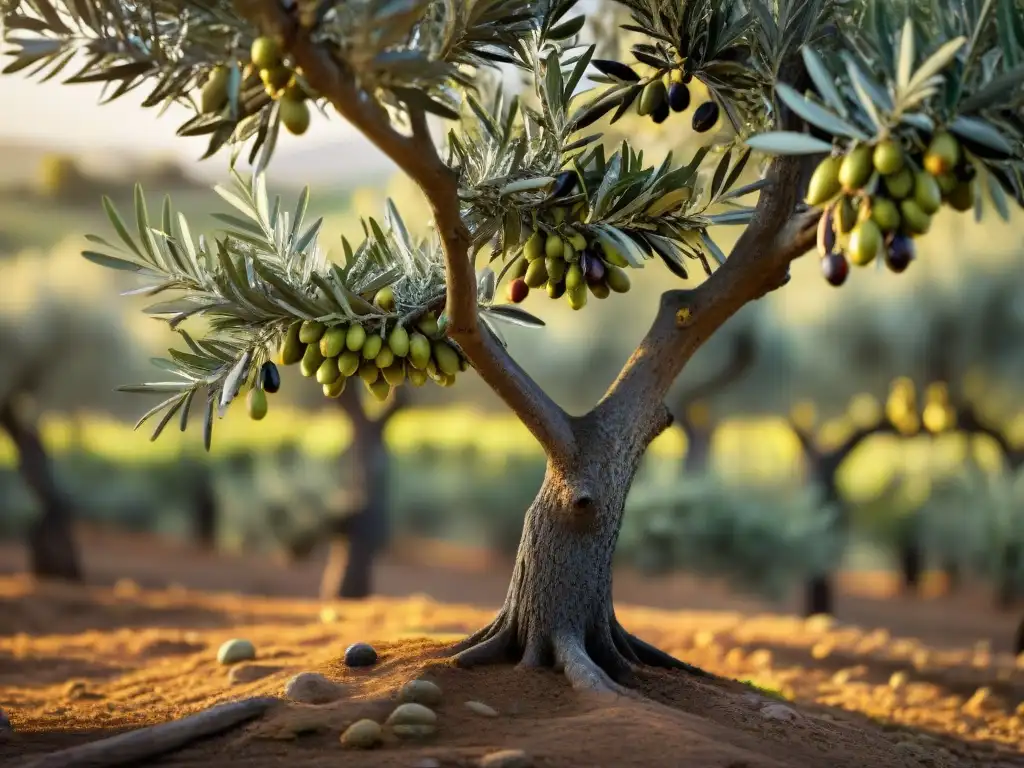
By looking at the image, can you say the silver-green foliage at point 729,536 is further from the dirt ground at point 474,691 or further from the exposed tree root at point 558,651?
the exposed tree root at point 558,651

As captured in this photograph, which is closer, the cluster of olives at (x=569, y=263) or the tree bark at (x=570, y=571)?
the cluster of olives at (x=569, y=263)

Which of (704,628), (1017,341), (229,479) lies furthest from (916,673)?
(229,479)

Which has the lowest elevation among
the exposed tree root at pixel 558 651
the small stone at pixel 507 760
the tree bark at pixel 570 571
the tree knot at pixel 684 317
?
the small stone at pixel 507 760

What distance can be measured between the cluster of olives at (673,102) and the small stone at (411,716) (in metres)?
1.72

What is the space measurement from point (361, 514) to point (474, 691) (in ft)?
17.7

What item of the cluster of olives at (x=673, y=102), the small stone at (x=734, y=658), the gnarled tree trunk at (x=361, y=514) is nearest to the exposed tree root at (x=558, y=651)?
the cluster of olives at (x=673, y=102)

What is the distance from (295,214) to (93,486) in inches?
558

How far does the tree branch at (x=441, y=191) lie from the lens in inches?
74.3

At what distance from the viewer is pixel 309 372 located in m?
2.70

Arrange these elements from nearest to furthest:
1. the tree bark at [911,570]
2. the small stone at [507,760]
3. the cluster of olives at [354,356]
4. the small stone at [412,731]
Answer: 1. the small stone at [507,760]
2. the small stone at [412,731]
3. the cluster of olives at [354,356]
4. the tree bark at [911,570]

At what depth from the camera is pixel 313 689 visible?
285cm

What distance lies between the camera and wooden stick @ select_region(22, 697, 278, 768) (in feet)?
7.68

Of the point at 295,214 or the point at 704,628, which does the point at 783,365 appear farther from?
the point at 295,214

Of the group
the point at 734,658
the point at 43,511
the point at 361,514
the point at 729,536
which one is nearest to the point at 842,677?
the point at 734,658
